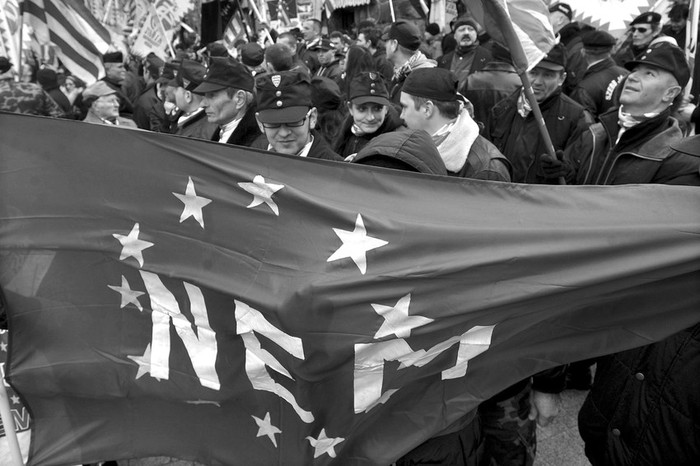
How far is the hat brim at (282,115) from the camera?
3.66 metres

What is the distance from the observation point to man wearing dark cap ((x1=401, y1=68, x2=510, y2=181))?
3428mm

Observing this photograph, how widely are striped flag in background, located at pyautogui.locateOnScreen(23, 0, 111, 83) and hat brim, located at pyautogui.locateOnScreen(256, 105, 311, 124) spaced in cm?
204

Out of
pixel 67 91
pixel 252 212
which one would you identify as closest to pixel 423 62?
pixel 252 212

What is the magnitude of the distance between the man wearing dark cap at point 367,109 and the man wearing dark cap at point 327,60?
3.29 metres

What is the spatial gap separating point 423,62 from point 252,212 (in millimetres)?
4259

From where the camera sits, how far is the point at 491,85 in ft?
19.5

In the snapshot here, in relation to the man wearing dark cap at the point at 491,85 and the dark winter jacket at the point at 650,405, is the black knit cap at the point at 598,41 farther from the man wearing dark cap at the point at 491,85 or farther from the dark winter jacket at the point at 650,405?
the dark winter jacket at the point at 650,405

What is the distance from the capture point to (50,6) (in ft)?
15.8

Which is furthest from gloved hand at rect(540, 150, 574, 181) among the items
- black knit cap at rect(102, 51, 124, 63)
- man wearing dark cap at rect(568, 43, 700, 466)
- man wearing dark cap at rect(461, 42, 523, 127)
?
black knit cap at rect(102, 51, 124, 63)

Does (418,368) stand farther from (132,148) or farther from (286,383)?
(132,148)

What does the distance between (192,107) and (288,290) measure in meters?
3.90

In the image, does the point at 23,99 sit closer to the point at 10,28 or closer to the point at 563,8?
the point at 10,28

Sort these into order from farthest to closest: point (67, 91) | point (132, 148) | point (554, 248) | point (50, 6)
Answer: point (67, 91), point (50, 6), point (132, 148), point (554, 248)

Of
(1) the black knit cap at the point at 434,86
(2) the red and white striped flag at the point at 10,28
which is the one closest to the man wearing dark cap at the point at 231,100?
(1) the black knit cap at the point at 434,86
